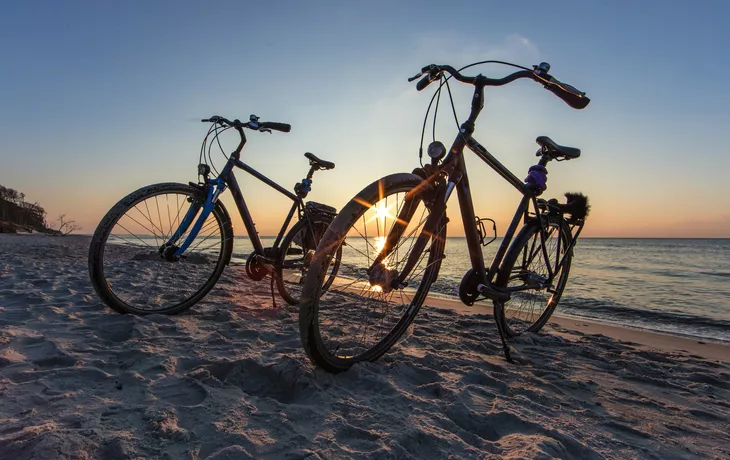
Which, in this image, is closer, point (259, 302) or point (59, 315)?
point (59, 315)

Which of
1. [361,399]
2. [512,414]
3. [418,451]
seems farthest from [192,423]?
[512,414]

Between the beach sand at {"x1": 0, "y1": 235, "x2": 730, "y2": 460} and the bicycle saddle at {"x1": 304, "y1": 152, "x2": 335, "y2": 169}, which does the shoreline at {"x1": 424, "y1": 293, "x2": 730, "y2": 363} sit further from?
the bicycle saddle at {"x1": 304, "y1": 152, "x2": 335, "y2": 169}

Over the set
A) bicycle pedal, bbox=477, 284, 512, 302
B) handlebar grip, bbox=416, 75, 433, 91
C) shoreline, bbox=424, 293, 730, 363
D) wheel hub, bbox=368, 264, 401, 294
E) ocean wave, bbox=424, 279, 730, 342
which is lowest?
ocean wave, bbox=424, 279, 730, 342

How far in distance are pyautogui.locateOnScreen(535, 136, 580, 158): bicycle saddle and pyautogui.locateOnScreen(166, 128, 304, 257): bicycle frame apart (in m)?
2.47

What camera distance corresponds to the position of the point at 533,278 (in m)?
3.08

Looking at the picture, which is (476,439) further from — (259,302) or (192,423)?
(259,302)

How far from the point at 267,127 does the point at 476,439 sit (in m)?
3.30

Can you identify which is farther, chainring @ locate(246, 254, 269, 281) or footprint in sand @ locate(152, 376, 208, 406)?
chainring @ locate(246, 254, 269, 281)

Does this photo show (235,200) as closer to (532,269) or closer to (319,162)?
(319,162)

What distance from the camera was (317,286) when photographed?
1881 millimetres

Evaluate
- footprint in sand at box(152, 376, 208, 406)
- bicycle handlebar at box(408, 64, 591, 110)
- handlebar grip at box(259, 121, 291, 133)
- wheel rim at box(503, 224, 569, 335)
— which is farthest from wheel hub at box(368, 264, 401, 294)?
handlebar grip at box(259, 121, 291, 133)

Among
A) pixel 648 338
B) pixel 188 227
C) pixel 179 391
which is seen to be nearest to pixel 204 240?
pixel 188 227

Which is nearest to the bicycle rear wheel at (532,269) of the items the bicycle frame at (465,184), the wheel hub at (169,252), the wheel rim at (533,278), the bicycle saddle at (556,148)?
the wheel rim at (533,278)

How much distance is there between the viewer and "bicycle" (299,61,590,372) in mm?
1963
